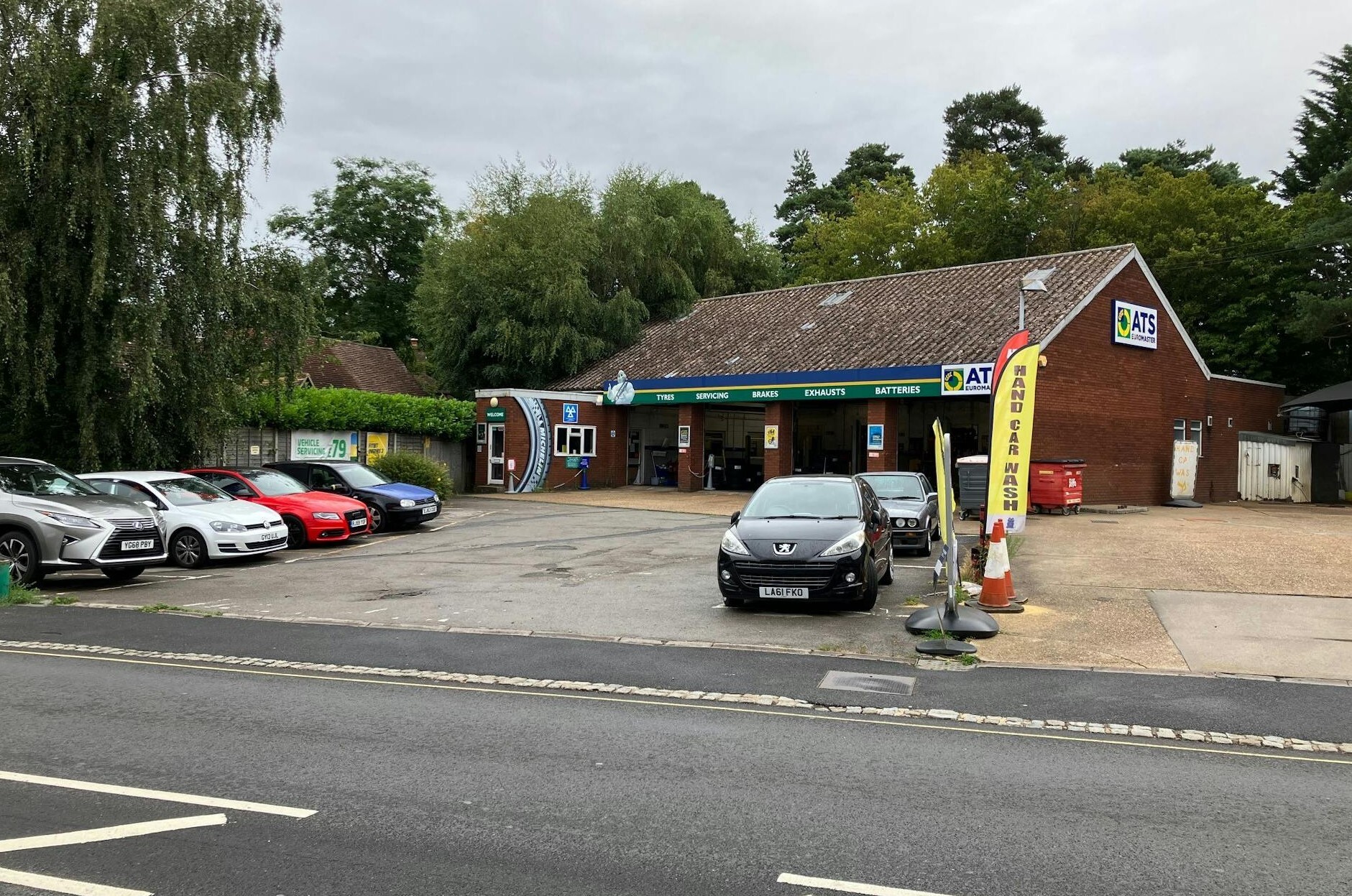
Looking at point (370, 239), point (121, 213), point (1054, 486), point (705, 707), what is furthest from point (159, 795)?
point (370, 239)

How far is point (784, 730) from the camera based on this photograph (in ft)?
21.6

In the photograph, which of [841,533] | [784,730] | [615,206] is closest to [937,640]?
[841,533]

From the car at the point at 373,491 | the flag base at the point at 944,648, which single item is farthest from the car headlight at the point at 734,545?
the car at the point at 373,491

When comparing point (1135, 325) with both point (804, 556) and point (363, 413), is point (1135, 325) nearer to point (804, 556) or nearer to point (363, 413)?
point (804, 556)

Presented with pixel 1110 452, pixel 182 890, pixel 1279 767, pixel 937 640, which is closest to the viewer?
pixel 182 890

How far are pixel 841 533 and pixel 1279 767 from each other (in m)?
5.62

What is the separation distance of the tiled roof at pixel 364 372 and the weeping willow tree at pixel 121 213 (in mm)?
23262

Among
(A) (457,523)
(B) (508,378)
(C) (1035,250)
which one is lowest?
(A) (457,523)

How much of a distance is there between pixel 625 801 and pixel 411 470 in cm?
2297

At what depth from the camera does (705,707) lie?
7277 millimetres

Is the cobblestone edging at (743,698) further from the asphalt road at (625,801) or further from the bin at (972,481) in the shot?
the bin at (972,481)

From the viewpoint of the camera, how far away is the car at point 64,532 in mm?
12906

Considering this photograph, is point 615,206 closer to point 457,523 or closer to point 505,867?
point 457,523

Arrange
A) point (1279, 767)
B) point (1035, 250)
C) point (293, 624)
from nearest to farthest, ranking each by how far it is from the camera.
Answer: point (1279, 767)
point (293, 624)
point (1035, 250)
